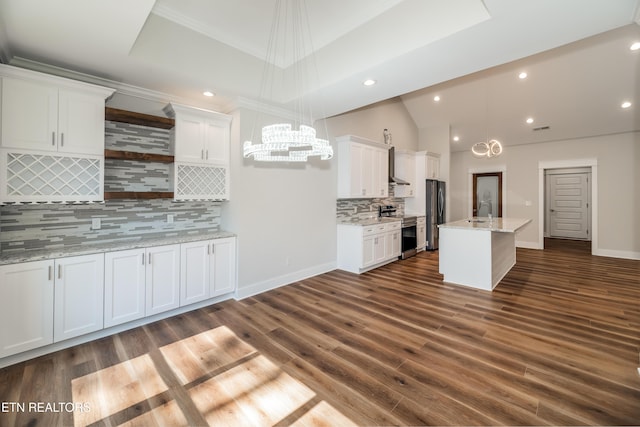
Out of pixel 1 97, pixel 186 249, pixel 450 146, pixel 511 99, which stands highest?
pixel 511 99

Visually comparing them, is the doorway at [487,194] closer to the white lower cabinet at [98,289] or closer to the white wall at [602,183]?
the white wall at [602,183]

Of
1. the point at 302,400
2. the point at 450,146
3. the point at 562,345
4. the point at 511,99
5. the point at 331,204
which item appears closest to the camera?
the point at 302,400

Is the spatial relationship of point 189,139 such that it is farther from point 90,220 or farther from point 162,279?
point 162,279

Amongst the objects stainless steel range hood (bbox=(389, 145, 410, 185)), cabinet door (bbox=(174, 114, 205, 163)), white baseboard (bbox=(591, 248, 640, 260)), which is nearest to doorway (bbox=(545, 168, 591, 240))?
white baseboard (bbox=(591, 248, 640, 260))

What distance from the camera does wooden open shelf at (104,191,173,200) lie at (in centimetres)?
294

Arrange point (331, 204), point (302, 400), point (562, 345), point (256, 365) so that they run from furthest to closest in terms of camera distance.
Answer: point (331, 204) < point (562, 345) < point (256, 365) < point (302, 400)

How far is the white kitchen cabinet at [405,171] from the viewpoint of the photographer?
681 centimetres

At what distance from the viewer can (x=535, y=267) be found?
17.7 ft

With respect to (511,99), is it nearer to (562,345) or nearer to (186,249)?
(562,345)

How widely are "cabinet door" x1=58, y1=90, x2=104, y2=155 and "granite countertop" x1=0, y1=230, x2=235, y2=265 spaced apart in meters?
0.98

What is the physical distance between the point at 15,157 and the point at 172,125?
145 centimetres

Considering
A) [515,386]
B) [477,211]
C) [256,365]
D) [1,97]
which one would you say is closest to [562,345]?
[515,386]

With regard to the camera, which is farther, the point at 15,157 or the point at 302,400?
the point at 15,157

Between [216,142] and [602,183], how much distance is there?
8.49 metres
